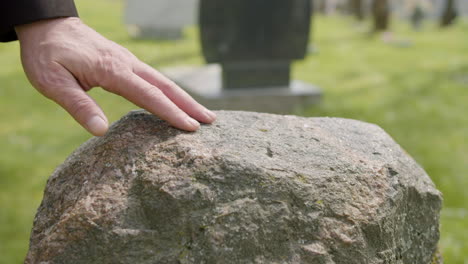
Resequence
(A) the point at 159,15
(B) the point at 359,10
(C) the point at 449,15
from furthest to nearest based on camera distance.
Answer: (B) the point at 359,10 → (C) the point at 449,15 → (A) the point at 159,15

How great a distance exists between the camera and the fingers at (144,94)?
1480mm

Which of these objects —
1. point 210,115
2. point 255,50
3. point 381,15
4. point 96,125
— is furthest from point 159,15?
point 96,125

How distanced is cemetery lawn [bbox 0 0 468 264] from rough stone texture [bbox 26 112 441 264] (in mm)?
1554

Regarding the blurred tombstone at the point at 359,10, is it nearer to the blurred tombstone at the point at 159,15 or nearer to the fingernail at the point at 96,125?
the blurred tombstone at the point at 159,15

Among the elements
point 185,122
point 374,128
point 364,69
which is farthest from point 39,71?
point 364,69

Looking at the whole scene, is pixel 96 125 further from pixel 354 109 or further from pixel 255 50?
pixel 354 109

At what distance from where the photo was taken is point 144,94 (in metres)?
1.48

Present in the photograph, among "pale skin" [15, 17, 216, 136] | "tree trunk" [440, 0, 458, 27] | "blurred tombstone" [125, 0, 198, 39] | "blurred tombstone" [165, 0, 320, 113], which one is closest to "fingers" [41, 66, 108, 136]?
"pale skin" [15, 17, 216, 136]

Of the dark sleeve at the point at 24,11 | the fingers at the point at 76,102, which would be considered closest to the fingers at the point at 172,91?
the fingers at the point at 76,102

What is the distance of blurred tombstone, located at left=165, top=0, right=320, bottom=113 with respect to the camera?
522cm

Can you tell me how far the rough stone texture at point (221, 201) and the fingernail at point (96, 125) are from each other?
120mm

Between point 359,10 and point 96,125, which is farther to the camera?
point 359,10

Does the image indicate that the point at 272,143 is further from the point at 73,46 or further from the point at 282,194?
the point at 73,46

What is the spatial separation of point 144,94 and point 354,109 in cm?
448
